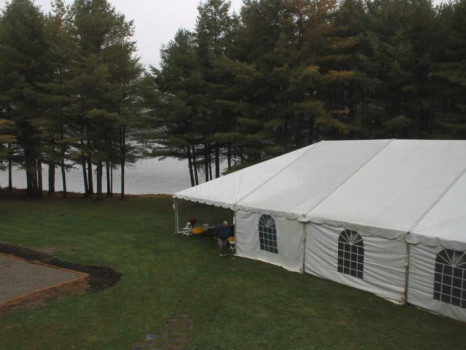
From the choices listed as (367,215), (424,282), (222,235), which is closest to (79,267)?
(222,235)

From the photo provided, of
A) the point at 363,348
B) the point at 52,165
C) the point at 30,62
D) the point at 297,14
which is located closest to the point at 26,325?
the point at 363,348

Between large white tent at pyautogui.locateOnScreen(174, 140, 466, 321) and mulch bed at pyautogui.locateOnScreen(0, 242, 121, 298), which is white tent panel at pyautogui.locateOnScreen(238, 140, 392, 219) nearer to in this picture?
large white tent at pyautogui.locateOnScreen(174, 140, 466, 321)

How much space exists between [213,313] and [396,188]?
567 centimetres

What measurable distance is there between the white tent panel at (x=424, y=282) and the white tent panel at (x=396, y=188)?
52 cm

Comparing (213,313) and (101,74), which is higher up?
(101,74)

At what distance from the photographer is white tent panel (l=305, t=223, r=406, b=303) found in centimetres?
855

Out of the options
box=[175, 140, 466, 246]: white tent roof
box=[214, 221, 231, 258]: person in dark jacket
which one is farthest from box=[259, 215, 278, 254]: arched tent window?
box=[214, 221, 231, 258]: person in dark jacket

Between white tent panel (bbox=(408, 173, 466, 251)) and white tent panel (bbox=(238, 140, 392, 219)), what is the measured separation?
9.79 feet

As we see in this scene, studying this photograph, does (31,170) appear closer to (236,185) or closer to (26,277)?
(26,277)

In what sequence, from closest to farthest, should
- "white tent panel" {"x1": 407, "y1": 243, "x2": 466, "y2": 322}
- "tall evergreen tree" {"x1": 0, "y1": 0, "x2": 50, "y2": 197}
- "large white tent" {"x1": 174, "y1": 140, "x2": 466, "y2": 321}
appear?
"white tent panel" {"x1": 407, "y1": 243, "x2": 466, "y2": 322} → "large white tent" {"x1": 174, "y1": 140, "x2": 466, "y2": 321} → "tall evergreen tree" {"x1": 0, "y1": 0, "x2": 50, "y2": 197}

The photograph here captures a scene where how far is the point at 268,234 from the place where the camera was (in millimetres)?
11461

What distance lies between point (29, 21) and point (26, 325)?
2313cm

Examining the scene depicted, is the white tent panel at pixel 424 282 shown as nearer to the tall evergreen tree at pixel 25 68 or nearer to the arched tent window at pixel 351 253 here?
the arched tent window at pixel 351 253

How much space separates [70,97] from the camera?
23.1 metres
